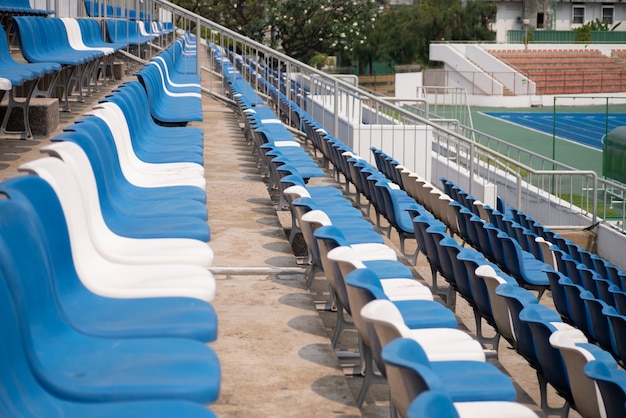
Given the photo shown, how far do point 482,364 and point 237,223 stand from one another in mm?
2658

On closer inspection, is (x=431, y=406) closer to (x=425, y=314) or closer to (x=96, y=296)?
(x=96, y=296)

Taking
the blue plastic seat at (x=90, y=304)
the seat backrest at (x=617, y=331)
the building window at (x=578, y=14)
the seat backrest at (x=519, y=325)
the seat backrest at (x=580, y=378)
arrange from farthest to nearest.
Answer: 1. the building window at (x=578, y=14)
2. the seat backrest at (x=617, y=331)
3. the seat backrest at (x=519, y=325)
4. the seat backrest at (x=580, y=378)
5. the blue plastic seat at (x=90, y=304)

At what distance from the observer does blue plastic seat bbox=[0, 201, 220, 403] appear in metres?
2.32

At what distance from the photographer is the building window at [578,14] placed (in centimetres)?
6475

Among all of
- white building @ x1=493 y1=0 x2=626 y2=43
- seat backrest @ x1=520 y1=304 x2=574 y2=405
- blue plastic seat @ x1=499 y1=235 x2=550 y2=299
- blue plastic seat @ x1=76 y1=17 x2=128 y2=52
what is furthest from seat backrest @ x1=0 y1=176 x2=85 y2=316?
white building @ x1=493 y1=0 x2=626 y2=43

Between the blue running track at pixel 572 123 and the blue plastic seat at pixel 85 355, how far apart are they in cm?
1992

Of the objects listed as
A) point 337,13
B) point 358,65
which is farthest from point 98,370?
point 358,65

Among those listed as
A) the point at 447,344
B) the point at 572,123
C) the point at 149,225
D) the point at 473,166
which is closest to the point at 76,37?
the point at 149,225

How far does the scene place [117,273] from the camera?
11.2 feet

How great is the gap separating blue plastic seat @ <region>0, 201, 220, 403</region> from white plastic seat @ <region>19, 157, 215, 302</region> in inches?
17.3

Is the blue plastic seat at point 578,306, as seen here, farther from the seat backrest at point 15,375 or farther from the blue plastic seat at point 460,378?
the seat backrest at point 15,375

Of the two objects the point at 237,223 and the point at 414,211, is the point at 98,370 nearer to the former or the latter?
the point at 237,223

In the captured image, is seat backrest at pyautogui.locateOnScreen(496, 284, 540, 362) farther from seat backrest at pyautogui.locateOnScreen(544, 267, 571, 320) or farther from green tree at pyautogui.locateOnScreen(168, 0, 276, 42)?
green tree at pyautogui.locateOnScreen(168, 0, 276, 42)

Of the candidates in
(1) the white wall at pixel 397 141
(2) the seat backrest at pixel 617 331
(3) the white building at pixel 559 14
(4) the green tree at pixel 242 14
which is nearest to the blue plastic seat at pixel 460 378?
(2) the seat backrest at pixel 617 331
